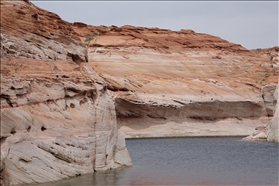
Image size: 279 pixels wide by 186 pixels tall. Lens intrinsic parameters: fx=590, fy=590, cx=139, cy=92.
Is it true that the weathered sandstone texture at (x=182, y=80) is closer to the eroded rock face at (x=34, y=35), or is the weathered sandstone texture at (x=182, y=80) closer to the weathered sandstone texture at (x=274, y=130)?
the weathered sandstone texture at (x=274, y=130)

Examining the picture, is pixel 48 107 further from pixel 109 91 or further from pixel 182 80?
pixel 182 80

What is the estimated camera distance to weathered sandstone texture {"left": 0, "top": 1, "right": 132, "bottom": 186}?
1933 centimetres

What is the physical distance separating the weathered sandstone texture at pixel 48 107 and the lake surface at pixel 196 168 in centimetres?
85

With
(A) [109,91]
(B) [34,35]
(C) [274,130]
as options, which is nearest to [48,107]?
(B) [34,35]

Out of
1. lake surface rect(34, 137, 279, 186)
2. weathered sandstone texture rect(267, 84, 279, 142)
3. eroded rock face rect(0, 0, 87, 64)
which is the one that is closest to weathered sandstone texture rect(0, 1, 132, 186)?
eroded rock face rect(0, 0, 87, 64)

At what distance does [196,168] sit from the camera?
27438 millimetres

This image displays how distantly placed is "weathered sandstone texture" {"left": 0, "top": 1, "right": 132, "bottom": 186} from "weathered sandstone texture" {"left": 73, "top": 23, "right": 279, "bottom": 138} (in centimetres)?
2890

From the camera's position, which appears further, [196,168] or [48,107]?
[196,168]

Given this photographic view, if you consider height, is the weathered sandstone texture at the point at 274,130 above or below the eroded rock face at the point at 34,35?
below

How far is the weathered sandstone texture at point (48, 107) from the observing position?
1933 cm

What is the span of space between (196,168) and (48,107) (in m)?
8.85

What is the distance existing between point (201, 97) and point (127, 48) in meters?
14.0

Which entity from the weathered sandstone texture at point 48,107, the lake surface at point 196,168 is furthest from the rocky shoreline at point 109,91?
the lake surface at point 196,168

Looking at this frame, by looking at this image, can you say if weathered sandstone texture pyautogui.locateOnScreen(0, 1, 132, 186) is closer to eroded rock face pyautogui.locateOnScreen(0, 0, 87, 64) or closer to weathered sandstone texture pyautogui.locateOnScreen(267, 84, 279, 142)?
eroded rock face pyautogui.locateOnScreen(0, 0, 87, 64)
